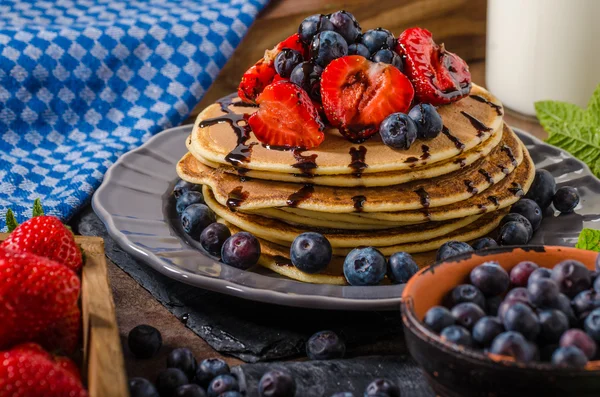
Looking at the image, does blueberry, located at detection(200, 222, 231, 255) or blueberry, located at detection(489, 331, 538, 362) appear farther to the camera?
blueberry, located at detection(200, 222, 231, 255)

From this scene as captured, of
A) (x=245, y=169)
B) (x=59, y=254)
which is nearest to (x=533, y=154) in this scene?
(x=245, y=169)

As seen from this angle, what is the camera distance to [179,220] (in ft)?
6.50

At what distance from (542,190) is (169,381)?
107cm

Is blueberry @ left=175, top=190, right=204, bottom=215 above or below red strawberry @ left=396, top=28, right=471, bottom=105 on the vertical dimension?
below

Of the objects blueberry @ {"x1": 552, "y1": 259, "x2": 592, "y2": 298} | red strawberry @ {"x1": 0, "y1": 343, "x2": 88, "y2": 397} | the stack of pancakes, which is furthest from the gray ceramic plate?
red strawberry @ {"x1": 0, "y1": 343, "x2": 88, "y2": 397}

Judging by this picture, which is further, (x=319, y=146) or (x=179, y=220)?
(x=179, y=220)

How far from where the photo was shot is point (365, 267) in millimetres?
1576

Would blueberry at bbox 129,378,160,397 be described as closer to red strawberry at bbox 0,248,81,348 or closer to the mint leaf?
red strawberry at bbox 0,248,81,348

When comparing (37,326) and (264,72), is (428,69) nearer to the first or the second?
(264,72)

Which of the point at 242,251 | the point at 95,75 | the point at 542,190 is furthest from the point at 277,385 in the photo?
the point at 95,75

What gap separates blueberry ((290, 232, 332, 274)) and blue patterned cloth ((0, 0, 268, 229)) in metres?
0.92

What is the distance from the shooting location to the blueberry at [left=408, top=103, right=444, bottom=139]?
66.5 inches

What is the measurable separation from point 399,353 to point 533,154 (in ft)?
3.07

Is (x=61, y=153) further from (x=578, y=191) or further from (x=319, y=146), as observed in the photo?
(x=578, y=191)
